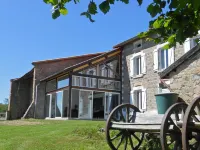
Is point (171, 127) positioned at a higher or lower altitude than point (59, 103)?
lower

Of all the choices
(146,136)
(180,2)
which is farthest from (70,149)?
(180,2)

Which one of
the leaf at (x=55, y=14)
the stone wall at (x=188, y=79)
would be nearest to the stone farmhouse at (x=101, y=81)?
the stone wall at (x=188, y=79)

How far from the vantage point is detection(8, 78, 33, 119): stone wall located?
87.8 feet

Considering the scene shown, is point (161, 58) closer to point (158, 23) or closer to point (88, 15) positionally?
point (158, 23)

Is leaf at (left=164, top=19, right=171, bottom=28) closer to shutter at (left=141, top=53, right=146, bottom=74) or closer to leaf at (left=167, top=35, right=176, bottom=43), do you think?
leaf at (left=167, top=35, right=176, bottom=43)

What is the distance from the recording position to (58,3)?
359 centimetres

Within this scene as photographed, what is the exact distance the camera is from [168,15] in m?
4.05

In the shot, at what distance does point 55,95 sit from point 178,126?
18533 millimetres

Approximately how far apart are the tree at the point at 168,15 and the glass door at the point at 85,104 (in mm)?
17833

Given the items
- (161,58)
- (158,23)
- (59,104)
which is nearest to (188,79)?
(158,23)

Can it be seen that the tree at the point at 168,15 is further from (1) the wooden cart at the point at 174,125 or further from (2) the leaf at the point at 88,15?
(1) the wooden cart at the point at 174,125

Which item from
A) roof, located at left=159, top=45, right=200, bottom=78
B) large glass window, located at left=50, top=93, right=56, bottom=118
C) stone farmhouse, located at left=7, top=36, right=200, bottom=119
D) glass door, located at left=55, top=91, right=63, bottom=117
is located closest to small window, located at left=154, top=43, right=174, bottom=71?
stone farmhouse, located at left=7, top=36, right=200, bottom=119

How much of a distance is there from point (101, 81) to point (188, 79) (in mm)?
13474

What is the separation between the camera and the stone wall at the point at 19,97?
26.8 meters
